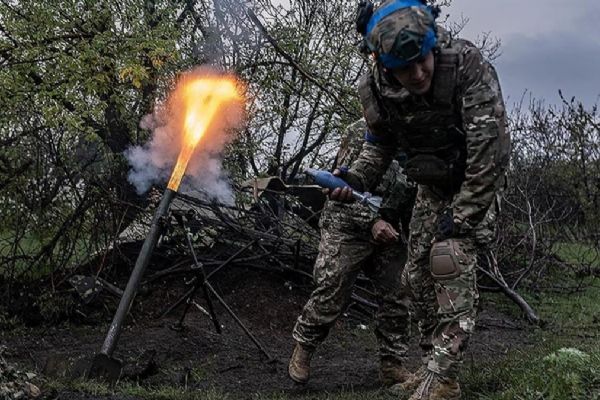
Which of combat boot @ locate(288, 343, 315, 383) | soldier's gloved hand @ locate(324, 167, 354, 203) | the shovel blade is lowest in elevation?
the shovel blade

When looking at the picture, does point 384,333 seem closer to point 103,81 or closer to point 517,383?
point 517,383

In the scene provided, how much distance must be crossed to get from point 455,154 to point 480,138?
1.00 feet

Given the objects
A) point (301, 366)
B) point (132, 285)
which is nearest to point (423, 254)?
point (301, 366)

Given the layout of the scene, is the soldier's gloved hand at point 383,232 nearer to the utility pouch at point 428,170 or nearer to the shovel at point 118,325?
the utility pouch at point 428,170

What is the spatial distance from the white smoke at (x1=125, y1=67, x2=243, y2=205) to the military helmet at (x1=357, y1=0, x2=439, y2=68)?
4350 mm

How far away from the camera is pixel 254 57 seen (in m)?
8.56

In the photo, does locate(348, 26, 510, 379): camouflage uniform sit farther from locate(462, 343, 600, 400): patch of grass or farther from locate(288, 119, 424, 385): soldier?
locate(288, 119, 424, 385): soldier

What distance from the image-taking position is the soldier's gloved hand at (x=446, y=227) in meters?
3.81

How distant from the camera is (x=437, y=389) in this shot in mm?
3748

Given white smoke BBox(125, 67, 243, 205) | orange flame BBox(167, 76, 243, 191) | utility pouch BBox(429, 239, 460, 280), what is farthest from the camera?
white smoke BBox(125, 67, 243, 205)

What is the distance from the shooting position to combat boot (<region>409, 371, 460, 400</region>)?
375 cm

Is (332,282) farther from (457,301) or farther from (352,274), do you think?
(457,301)

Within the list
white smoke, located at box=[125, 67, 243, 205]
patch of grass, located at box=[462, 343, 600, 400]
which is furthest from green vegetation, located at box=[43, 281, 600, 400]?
white smoke, located at box=[125, 67, 243, 205]

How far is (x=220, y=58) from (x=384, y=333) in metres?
4.67
